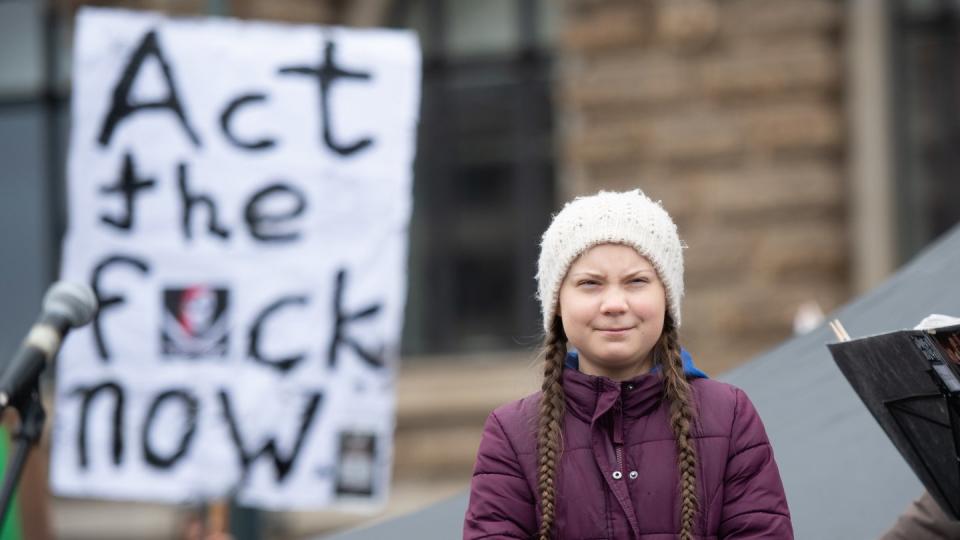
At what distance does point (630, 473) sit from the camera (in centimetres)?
230

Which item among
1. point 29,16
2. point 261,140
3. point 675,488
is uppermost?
point 29,16

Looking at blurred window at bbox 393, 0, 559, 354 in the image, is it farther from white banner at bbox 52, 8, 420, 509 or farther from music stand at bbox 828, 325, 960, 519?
music stand at bbox 828, 325, 960, 519

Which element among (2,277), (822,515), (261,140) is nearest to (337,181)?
(261,140)

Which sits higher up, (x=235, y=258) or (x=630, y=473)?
(x=235, y=258)

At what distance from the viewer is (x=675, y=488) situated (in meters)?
2.29

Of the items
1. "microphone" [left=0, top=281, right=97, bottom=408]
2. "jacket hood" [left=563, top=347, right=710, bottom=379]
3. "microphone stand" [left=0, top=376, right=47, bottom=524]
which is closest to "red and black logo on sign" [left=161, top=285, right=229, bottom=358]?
"microphone" [left=0, top=281, right=97, bottom=408]

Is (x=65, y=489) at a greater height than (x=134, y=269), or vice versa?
(x=134, y=269)

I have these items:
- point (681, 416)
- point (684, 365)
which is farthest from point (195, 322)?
point (681, 416)

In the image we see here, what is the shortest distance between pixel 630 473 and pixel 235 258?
10.3 feet

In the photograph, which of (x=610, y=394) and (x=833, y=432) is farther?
(x=833, y=432)

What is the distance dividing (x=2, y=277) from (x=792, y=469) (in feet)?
23.7

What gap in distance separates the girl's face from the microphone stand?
1.13 m

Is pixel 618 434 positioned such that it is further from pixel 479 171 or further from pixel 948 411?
pixel 479 171

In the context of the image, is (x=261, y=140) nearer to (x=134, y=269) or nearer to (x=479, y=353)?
(x=134, y=269)
